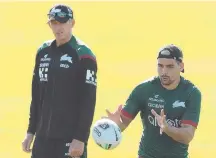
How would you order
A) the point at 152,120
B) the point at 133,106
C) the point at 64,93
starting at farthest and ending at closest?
the point at 133,106, the point at 152,120, the point at 64,93

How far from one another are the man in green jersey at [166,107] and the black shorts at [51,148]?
2.37ft

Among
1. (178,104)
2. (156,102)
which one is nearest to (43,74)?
(156,102)

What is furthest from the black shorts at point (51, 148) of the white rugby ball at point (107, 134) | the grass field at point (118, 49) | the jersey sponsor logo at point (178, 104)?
the grass field at point (118, 49)

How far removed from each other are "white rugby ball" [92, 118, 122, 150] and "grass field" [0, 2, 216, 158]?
5385 mm

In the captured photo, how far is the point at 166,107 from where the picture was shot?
965cm

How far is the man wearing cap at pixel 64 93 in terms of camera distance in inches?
370

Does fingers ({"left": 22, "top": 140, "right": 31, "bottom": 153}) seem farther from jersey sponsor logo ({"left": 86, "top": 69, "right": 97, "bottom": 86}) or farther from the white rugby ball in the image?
jersey sponsor logo ({"left": 86, "top": 69, "right": 97, "bottom": 86})

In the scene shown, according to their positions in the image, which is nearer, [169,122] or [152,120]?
[169,122]

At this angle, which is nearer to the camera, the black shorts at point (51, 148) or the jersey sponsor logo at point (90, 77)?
the jersey sponsor logo at point (90, 77)

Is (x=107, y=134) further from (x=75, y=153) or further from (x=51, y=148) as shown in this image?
(x=51, y=148)

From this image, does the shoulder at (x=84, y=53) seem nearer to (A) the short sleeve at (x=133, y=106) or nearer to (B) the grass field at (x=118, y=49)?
(A) the short sleeve at (x=133, y=106)

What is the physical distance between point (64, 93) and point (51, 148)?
0.72m

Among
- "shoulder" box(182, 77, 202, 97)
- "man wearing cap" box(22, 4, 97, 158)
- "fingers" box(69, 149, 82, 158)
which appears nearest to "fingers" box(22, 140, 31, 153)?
"man wearing cap" box(22, 4, 97, 158)

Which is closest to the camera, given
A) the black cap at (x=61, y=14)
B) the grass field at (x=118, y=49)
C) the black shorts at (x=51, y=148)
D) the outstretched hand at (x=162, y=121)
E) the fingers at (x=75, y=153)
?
the outstretched hand at (x=162, y=121)
